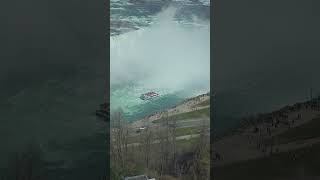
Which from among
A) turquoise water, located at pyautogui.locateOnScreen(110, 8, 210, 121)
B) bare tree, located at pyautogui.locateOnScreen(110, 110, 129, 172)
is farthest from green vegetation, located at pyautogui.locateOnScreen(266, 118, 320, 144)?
bare tree, located at pyautogui.locateOnScreen(110, 110, 129, 172)

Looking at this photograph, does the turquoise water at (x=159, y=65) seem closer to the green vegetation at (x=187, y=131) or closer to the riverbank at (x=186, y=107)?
the riverbank at (x=186, y=107)

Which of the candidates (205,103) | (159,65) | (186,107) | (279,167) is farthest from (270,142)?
(159,65)

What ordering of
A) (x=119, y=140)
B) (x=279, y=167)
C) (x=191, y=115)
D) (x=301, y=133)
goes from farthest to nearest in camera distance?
(x=301, y=133), (x=279, y=167), (x=191, y=115), (x=119, y=140)

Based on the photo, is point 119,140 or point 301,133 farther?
point 301,133

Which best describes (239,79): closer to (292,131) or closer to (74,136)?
(292,131)

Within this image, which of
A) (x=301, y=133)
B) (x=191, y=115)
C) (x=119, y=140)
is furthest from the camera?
(x=301, y=133)

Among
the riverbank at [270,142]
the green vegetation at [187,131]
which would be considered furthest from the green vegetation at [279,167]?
the green vegetation at [187,131]

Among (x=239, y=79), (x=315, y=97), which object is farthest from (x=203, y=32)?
(x=315, y=97)

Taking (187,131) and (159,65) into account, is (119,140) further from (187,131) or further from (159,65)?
(159,65)
